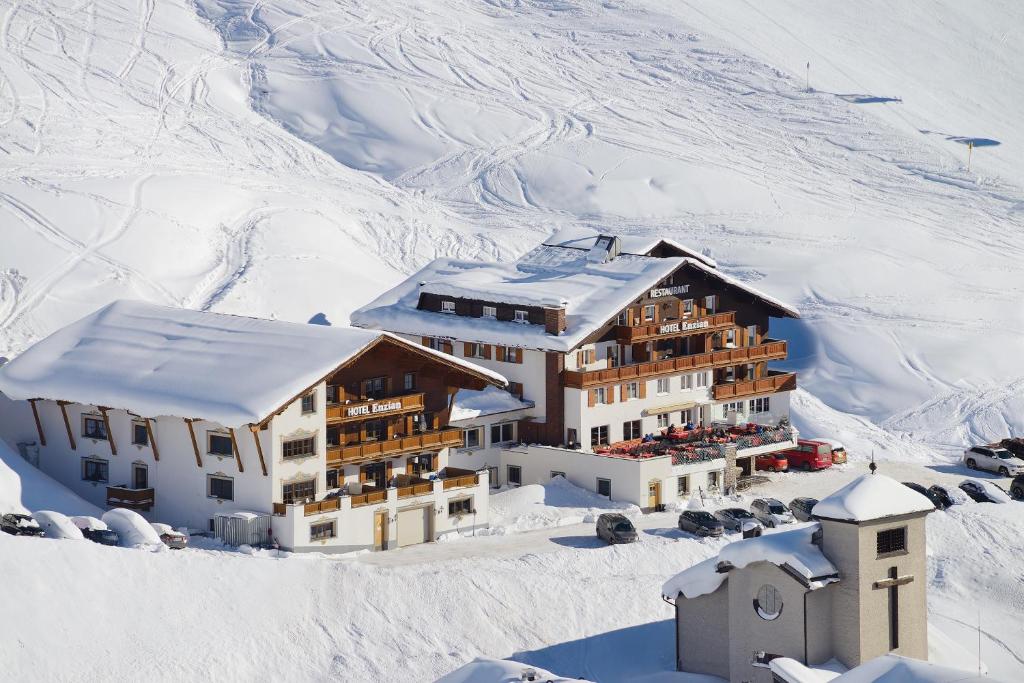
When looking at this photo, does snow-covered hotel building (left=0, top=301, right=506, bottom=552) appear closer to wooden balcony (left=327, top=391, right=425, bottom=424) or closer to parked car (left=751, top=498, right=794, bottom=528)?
wooden balcony (left=327, top=391, right=425, bottom=424)

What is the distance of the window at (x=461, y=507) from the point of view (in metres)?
64.1

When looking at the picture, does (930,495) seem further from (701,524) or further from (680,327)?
(680,327)

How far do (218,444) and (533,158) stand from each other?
61.8m

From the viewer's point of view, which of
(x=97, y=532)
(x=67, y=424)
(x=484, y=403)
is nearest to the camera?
(x=97, y=532)

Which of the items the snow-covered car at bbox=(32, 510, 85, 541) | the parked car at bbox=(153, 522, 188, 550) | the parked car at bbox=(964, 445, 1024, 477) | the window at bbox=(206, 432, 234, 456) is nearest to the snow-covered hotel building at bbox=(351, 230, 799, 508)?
the parked car at bbox=(964, 445, 1024, 477)

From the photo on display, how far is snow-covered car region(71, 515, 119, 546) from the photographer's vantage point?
57.1m

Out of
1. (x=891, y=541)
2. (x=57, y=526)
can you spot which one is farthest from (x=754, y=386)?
(x=57, y=526)

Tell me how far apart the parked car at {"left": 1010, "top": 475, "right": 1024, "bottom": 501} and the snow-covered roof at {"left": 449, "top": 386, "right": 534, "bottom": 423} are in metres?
17.9

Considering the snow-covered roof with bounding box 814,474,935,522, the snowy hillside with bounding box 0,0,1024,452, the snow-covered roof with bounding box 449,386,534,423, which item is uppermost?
the snowy hillside with bounding box 0,0,1024,452

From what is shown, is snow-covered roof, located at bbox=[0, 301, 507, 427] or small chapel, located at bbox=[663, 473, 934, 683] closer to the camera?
small chapel, located at bbox=[663, 473, 934, 683]

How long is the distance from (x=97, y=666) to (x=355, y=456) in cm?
1453

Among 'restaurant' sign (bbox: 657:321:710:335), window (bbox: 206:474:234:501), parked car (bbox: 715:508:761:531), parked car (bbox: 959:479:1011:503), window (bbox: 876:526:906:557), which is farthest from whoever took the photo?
'restaurant' sign (bbox: 657:321:710:335)

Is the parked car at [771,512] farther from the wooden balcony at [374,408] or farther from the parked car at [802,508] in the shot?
the wooden balcony at [374,408]

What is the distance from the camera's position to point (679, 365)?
74.4 m
